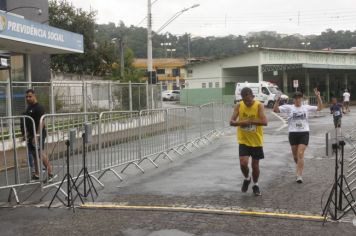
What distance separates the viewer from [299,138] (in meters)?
10.1

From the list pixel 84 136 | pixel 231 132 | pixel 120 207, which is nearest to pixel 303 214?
pixel 120 207

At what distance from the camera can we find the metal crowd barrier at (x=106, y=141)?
31.2 ft

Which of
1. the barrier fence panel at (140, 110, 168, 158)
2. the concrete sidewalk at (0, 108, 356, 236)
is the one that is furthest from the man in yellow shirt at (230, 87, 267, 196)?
the barrier fence panel at (140, 110, 168, 158)

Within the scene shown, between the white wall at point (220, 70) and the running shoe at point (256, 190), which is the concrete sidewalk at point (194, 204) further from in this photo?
the white wall at point (220, 70)

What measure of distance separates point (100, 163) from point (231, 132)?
13211mm

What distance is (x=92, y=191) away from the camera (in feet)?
30.4

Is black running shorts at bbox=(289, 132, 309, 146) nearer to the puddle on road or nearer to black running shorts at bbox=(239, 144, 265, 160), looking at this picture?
black running shorts at bbox=(239, 144, 265, 160)

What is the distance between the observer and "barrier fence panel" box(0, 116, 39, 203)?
9.15m

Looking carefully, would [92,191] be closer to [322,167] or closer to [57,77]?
[322,167]

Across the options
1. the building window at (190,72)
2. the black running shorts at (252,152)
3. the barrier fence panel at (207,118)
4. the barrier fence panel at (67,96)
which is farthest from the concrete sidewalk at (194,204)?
the building window at (190,72)

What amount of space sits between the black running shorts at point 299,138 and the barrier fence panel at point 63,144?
3.66 m

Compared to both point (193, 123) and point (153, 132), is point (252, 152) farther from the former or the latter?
point (193, 123)

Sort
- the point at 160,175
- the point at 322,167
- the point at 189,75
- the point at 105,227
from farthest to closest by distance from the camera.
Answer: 1. the point at 189,75
2. the point at 322,167
3. the point at 160,175
4. the point at 105,227

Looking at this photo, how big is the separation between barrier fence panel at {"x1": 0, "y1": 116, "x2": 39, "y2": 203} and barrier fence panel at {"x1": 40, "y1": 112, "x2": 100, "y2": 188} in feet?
0.90
